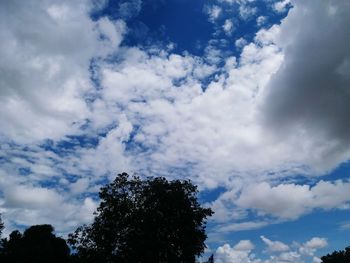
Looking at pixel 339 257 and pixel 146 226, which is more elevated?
pixel 339 257

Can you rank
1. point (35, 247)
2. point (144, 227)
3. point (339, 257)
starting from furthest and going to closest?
point (339, 257), point (35, 247), point (144, 227)

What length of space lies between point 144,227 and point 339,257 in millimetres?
141779

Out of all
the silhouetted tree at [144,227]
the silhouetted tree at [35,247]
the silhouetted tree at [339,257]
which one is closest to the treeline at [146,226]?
the silhouetted tree at [144,227]

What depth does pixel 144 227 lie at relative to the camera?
41.2 metres

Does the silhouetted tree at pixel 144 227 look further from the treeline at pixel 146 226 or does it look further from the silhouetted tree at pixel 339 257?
the silhouetted tree at pixel 339 257

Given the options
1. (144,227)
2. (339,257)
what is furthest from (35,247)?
(339,257)

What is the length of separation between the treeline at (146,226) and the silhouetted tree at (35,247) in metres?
25.3

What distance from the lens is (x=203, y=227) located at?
44.3m

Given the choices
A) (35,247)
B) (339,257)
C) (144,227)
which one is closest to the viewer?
(144,227)

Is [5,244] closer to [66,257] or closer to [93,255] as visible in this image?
[66,257]

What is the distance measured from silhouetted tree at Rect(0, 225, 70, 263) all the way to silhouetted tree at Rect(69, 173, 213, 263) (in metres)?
25.5

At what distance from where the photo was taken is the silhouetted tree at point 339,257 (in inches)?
5891

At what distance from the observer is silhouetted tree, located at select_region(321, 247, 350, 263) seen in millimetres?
149625

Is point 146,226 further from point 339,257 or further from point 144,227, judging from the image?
point 339,257
